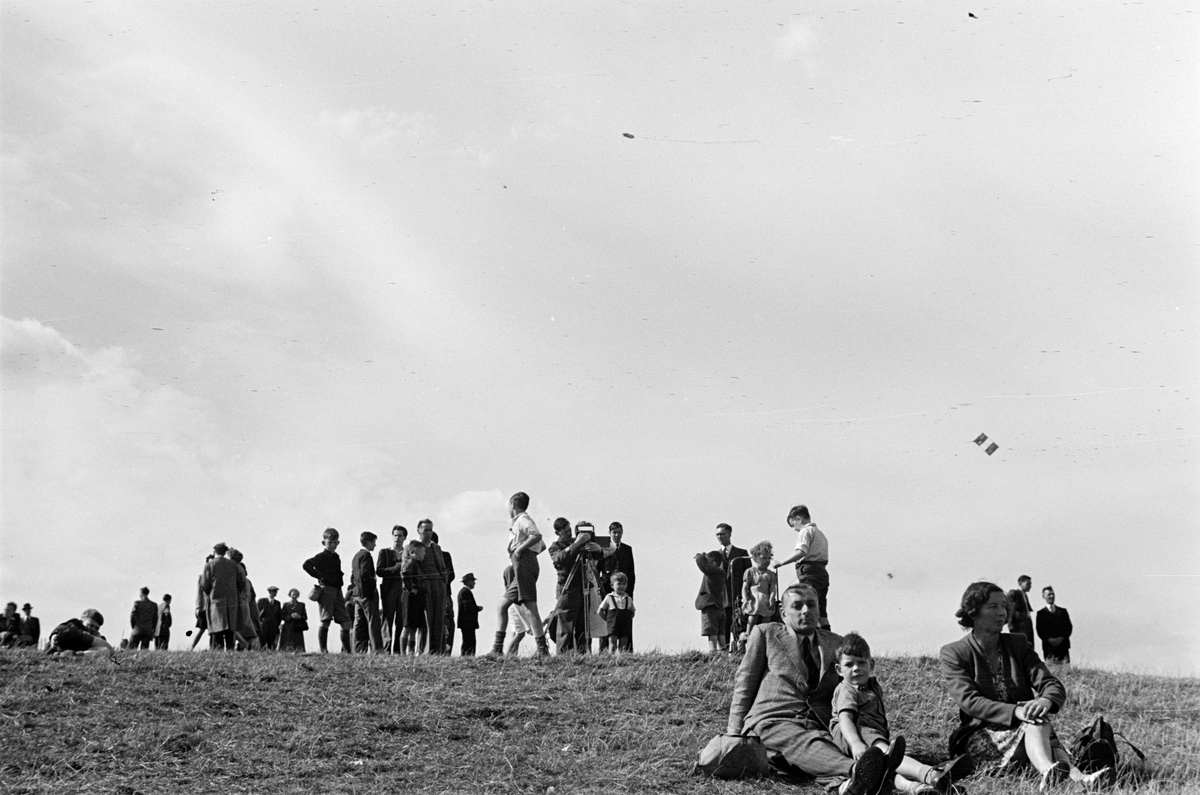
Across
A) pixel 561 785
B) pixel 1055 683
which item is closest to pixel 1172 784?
pixel 1055 683

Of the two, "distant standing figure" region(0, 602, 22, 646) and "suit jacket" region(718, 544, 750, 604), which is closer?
"suit jacket" region(718, 544, 750, 604)

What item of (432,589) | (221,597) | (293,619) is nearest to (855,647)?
(432,589)

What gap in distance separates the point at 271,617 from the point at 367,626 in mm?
3975

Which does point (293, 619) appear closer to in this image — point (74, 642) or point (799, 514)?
point (74, 642)

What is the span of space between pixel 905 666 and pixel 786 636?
554 centimetres

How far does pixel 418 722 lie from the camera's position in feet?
34.5

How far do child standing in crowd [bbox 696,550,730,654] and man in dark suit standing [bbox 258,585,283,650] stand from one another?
744 cm

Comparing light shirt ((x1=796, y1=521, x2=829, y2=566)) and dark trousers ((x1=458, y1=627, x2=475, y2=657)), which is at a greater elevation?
light shirt ((x1=796, y1=521, x2=829, y2=566))

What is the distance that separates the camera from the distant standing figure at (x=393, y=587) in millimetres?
16000

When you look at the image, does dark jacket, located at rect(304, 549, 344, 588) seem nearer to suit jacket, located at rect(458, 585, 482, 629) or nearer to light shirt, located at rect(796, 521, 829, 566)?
suit jacket, located at rect(458, 585, 482, 629)

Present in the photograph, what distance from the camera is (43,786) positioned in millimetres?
8359

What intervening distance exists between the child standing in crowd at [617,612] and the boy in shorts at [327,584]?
3630 mm

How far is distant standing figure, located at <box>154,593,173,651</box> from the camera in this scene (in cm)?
1955

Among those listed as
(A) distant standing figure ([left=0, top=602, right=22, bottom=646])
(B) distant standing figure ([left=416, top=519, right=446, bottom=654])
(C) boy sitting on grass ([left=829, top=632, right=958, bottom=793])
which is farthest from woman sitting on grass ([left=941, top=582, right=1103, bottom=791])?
(A) distant standing figure ([left=0, top=602, right=22, bottom=646])
